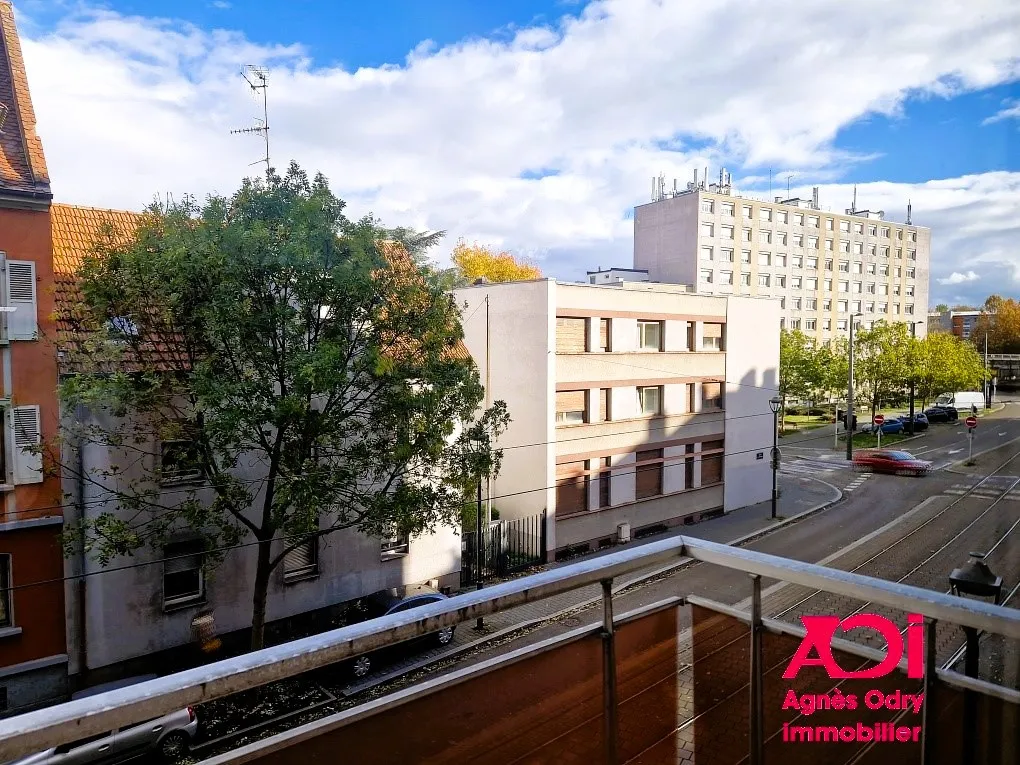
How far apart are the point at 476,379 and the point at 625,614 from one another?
2.88 m

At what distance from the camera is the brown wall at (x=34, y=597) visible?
3031 mm

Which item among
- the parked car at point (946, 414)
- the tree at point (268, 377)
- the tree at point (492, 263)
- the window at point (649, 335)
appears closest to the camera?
the parked car at point (946, 414)

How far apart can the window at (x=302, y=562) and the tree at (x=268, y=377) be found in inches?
16.6

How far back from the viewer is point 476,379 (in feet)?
12.4

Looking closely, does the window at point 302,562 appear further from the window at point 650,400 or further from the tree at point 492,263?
the tree at point 492,263

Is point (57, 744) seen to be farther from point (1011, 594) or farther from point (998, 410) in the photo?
point (998, 410)

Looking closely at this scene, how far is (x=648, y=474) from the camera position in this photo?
24.0ft

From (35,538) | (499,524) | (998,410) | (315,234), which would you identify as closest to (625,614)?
(998,410)

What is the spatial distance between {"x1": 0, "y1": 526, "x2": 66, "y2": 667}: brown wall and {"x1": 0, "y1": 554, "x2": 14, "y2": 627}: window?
0.06 feet

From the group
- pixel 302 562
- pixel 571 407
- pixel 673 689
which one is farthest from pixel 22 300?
pixel 571 407

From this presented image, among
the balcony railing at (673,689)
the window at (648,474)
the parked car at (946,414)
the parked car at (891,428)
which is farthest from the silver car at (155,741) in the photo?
the window at (648,474)

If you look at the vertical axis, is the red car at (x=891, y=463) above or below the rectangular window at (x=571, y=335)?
below

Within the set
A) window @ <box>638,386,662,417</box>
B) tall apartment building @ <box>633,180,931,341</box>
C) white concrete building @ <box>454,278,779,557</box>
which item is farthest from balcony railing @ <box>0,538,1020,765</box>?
tall apartment building @ <box>633,180,931,341</box>

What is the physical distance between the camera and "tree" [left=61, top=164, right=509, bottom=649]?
9.92ft
